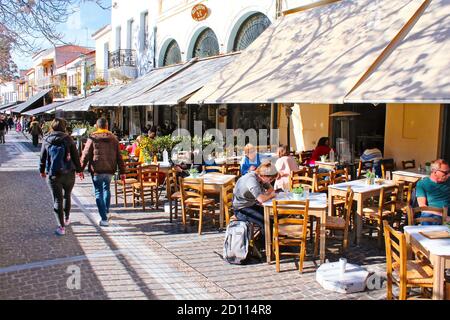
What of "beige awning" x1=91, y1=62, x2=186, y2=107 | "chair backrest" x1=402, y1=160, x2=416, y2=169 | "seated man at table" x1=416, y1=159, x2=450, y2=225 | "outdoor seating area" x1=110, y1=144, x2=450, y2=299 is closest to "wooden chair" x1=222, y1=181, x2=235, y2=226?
"outdoor seating area" x1=110, y1=144, x2=450, y2=299

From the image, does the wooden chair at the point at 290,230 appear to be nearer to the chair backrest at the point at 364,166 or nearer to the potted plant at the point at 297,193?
the potted plant at the point at 297,193

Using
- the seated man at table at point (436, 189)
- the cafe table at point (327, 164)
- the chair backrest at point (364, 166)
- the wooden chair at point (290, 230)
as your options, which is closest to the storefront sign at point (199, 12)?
the cafe table at point (327, 164)

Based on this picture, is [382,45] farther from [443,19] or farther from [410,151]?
[410,151]

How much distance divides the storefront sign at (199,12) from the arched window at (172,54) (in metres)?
2.64

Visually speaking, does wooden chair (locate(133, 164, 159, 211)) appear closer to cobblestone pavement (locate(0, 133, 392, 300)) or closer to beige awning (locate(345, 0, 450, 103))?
cobblestone pavement (locate(0, 133, 392, 300))

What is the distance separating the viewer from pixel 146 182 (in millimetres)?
9242

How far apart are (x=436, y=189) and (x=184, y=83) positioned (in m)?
8.14

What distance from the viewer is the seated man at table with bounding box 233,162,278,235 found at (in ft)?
19.1

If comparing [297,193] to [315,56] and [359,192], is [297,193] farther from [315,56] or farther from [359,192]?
[315,56]

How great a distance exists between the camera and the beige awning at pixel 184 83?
1062 cm

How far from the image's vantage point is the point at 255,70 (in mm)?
9500

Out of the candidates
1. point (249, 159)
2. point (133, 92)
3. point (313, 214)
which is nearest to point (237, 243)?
point (313, 214)

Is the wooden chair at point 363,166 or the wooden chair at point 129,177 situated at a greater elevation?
the wooden chair at point 363,166
